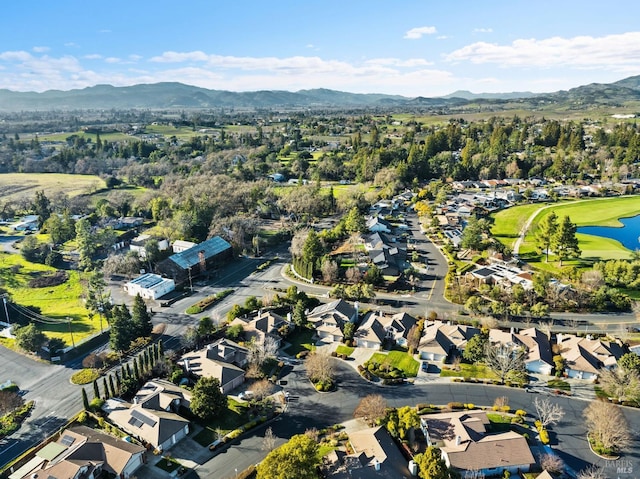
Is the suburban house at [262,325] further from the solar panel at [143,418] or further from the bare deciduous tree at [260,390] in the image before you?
the solar panel at [143,418]

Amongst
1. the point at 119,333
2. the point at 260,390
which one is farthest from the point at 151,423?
the point at 119,333

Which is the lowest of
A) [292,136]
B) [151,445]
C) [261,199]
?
[151,445]

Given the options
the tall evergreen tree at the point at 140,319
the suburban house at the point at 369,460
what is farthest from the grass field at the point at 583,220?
the tall evergreen tree at the point at 140,319

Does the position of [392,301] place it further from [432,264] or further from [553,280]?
[553,280]

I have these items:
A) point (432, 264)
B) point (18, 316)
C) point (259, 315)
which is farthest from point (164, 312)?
point (432, 264)

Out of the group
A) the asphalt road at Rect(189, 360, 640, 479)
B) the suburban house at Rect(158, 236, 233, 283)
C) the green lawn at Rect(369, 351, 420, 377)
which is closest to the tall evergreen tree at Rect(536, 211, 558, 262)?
the asphalt road at Rect(189, 360, 640, 479)

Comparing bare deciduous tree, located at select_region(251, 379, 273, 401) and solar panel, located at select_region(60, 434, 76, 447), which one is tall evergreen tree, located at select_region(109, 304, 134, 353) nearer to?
solar panel, located at select_region(60, 434, 76, 447)
